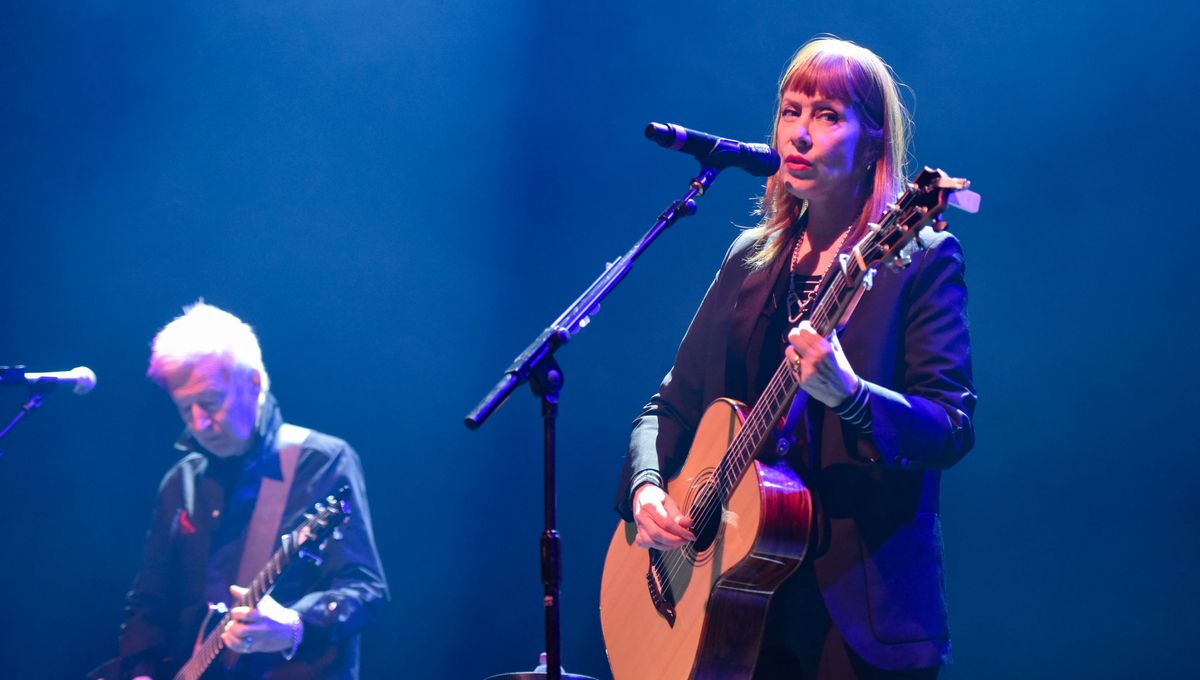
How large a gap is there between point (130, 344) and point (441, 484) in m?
1.63

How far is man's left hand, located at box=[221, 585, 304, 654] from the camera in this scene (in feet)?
12.6

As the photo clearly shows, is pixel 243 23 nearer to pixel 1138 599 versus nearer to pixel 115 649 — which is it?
pixel 115 649

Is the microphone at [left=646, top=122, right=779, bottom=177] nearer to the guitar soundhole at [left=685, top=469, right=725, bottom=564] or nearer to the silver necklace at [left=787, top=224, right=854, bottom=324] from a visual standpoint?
the silver necklace at [left=787, top=224, right=854, bottom=324]

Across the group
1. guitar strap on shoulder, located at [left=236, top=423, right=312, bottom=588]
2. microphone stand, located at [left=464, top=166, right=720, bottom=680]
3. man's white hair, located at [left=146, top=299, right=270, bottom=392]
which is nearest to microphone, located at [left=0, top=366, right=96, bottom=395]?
man's white hair, located at [left=146, top=299, right=270, bottom=392]

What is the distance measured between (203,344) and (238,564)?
0.95m

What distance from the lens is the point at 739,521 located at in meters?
2.11

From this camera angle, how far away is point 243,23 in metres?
4.88

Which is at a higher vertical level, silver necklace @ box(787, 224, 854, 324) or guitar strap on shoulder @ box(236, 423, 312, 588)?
silver necklace @ box(787, 224, 854, 324)

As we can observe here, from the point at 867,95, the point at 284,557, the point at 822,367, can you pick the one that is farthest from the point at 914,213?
the point at 284,557

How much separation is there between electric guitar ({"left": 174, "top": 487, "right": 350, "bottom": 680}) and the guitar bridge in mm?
1781

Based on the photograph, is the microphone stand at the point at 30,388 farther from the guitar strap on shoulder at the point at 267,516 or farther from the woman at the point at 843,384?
the woman at the point at 843,384

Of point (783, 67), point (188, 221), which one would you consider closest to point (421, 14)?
point (188, 221)

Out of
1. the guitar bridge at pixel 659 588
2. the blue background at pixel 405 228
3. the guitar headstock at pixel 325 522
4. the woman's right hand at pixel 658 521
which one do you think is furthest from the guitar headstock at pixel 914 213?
the guitar headstock at pixel 325 522

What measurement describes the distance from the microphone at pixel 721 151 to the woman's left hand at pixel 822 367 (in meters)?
0.53
